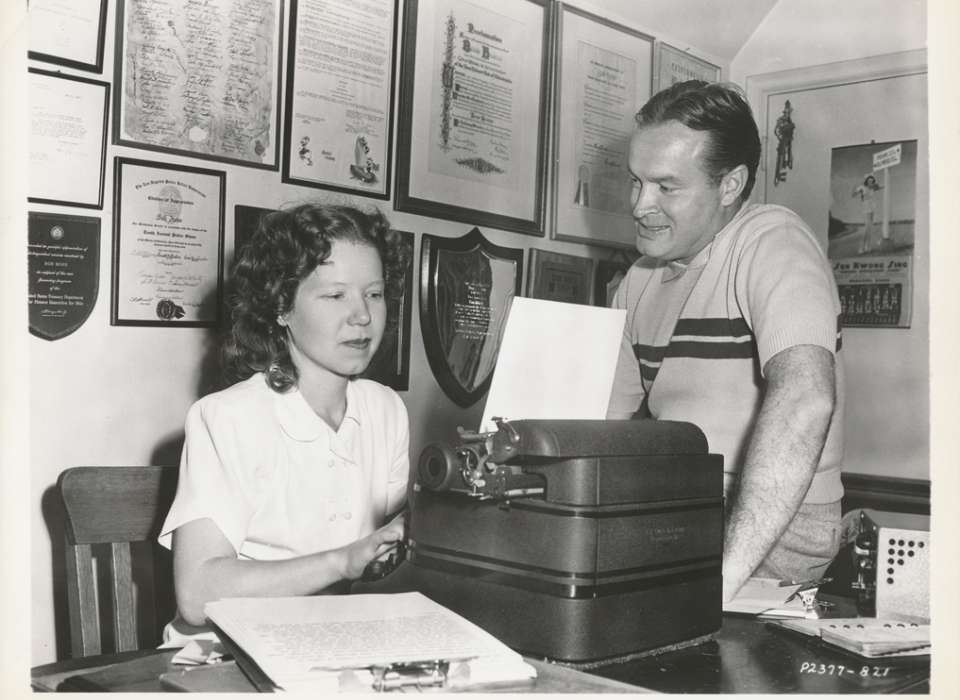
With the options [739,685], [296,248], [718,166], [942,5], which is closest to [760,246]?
[718,166]

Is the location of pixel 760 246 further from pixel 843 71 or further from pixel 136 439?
pixel 843 71

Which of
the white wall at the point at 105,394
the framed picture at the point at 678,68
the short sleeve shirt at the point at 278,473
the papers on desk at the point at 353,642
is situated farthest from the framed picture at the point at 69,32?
the framed picture at the point at 678,68

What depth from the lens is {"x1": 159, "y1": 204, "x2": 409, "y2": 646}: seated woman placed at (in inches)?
61.2

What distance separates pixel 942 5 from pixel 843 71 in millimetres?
2184

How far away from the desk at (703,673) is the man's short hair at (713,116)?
3.67 ft

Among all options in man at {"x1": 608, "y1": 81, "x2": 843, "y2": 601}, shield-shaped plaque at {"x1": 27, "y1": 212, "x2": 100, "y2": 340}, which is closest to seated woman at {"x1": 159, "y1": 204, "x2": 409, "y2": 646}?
shield-shaped plaque at {"x1": 27, "y1": 212, "x2": 100, "y2": 340}

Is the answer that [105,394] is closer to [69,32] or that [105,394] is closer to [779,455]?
[69,32]

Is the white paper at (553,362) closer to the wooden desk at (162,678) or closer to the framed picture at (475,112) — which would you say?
the wooden desk at (162,678)

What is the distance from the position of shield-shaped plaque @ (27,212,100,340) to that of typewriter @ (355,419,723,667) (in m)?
A: 1.00

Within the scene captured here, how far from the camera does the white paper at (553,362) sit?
120cm

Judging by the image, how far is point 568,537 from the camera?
1087 mm

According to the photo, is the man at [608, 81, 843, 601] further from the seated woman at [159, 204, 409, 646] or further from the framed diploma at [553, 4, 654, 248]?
the framed diploma at [553, 4, 654, 248]

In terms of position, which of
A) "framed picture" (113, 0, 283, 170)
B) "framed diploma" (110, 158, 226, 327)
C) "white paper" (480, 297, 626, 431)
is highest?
"framed picture" (113, 0, 283, 170)

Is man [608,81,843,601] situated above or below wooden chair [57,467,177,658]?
above
